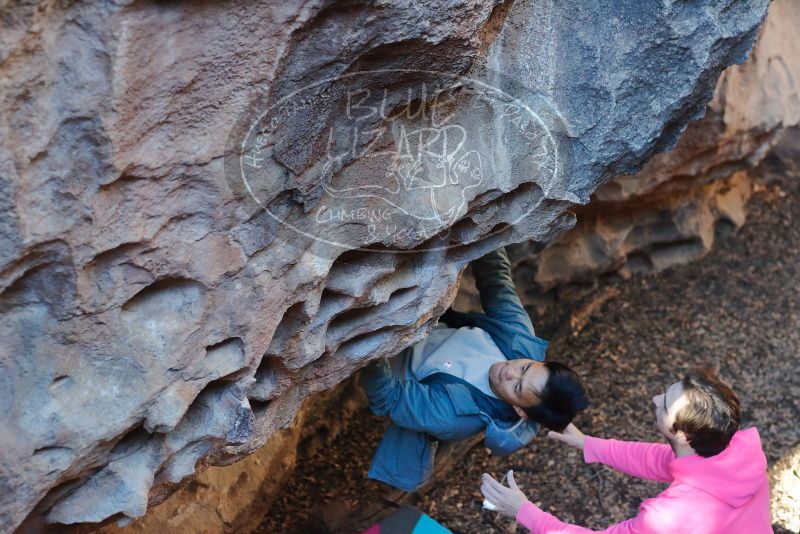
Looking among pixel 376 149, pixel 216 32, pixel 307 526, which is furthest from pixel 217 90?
pixel 307 526

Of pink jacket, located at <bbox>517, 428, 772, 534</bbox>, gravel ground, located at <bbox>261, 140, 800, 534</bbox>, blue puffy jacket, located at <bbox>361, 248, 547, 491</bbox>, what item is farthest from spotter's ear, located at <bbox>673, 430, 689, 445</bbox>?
gravel ground, located at <bbox>261, 140, 800, 534</bbox>

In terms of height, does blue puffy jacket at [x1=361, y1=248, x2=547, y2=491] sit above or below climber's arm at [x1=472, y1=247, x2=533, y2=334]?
below

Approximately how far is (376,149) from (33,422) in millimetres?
791

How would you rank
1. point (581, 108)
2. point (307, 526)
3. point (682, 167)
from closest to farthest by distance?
point (581, 108) < point (307, 526) < point (682, 167)

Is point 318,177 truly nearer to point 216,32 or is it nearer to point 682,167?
point 216,32

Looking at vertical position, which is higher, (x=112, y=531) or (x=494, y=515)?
(x=112, y=531)

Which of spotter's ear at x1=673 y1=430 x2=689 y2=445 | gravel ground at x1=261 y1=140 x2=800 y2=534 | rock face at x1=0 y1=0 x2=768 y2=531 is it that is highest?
rock face at x1=0 y1=0 x2=768 y2=531

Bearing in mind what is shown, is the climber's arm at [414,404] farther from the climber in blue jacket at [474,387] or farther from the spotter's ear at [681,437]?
the spotter's ear at [681,437]

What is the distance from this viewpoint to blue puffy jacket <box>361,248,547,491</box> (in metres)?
2.17

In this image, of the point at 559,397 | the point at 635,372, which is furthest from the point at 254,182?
the point at 635,372

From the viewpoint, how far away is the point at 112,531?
1977 mm

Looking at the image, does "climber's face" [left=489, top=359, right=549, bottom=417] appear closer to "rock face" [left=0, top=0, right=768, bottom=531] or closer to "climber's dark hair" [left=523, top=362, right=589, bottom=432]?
"climber's dark hair" [left=523, top=362, right=589, bottom=432]

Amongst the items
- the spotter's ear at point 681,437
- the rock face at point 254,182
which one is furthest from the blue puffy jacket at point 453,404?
the spotter's ear at point 681,437

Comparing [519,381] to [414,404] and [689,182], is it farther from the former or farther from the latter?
[689,182]
